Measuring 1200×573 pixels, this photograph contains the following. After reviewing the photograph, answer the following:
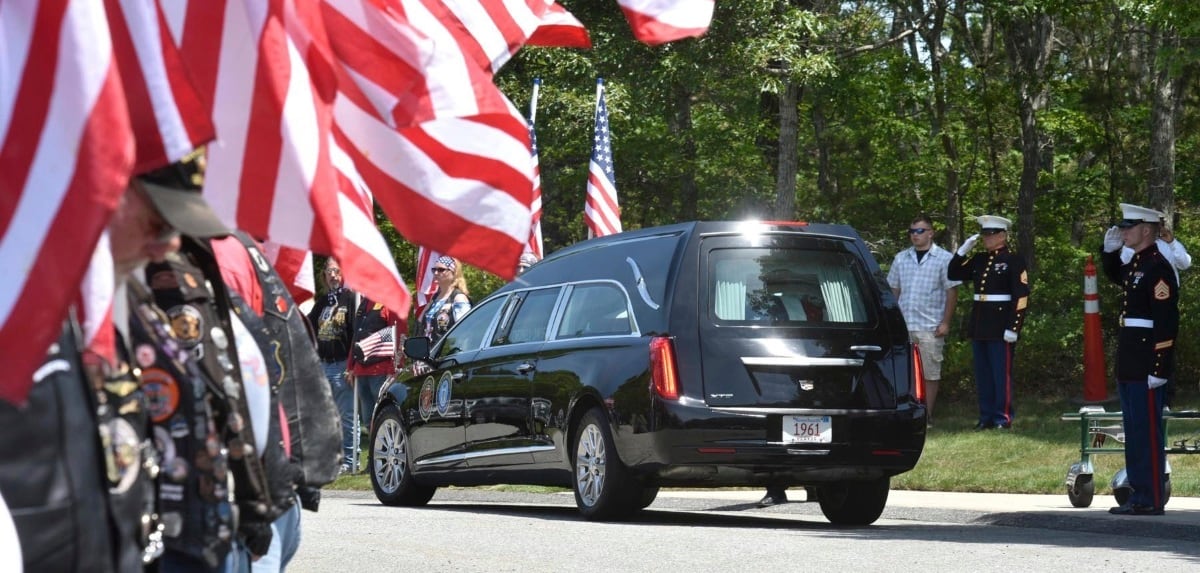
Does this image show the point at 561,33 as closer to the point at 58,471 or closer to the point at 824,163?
the point at 58,471

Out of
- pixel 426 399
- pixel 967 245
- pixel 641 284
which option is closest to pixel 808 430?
pixel 641 284

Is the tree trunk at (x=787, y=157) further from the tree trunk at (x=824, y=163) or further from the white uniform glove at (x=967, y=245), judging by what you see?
the tree trunk at (x=824, y=163)

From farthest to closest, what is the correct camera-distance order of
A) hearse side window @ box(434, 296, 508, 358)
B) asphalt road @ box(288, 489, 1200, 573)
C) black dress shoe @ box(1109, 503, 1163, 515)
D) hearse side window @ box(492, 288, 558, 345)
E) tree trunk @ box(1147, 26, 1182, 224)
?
tree trunk @ box(1147, 26, 1182, 224) → hearse side window @ box(434, 296, 508, 358) → hearse side window @ box(492, 288, 558, 345) → black dress shoe @ box(1109, 503, 1163, 515) → asphalt road @ box(288, 489, 1200, 573)

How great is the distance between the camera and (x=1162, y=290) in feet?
40.9

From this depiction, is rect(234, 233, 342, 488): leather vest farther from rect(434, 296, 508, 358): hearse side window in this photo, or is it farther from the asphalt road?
rect(434, 296, 508, 358): hearse side window

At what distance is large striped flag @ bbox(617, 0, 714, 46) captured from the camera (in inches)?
191

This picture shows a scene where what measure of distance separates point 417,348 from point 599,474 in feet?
7.80

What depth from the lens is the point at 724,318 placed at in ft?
40.3

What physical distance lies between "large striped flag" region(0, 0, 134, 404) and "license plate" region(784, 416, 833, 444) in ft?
31.1

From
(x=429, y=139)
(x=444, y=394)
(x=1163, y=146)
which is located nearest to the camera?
(x=429, y=139)

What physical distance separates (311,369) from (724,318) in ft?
24.7

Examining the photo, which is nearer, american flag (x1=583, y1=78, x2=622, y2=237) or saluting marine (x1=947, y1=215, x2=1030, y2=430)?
saluting marine (x1=947, y1=215, x2=1030, y2=430)

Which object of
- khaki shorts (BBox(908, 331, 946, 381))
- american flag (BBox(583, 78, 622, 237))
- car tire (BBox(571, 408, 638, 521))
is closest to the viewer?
car tire (BBox(571, 408, 638, 521))

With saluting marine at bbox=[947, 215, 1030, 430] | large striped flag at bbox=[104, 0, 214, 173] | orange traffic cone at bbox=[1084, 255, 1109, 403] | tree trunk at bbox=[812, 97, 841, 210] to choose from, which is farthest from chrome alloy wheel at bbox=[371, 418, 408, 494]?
tree trunk at bbox=[812, 97, 841, 210]
